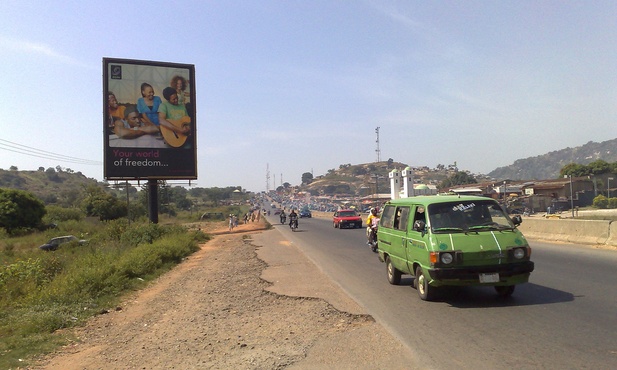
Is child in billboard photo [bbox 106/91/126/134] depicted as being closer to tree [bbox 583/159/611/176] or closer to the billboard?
the billboard

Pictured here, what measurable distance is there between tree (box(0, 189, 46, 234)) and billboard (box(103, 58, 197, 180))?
849 inches

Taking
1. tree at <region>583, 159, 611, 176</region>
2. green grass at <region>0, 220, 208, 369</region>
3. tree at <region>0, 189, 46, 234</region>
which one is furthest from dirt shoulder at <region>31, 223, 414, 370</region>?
tree at <region>583, 159, 611, 176</region>

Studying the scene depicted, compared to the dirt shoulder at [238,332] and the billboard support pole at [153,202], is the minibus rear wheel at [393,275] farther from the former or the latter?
the billboard support pole at [153,202]

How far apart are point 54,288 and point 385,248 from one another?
770 centimetres

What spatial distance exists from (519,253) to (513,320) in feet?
4.24

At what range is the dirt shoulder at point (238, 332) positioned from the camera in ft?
18.6

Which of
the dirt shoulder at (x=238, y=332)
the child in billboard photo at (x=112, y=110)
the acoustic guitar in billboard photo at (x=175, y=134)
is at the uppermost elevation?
the child in billboard photo at (x=112, y=110)

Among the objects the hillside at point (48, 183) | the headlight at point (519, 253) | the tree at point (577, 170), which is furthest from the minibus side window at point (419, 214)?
the hillside at point (48, 183)

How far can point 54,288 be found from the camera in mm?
10977

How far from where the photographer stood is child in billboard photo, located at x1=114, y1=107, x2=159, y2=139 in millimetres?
31344

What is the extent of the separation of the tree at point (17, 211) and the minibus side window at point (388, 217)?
4623 cm

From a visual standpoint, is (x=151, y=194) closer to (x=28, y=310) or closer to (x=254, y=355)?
(x=28, y=310)

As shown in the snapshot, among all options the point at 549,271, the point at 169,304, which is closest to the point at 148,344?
the point at 169,304

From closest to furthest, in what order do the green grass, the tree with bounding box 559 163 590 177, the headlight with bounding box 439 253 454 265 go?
the green grass
the headlight with bounding box 439 253 454 265
the tree with bounding box 559 163 590 177
